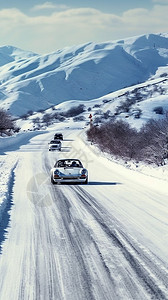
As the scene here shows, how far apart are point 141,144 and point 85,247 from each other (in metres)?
29.5

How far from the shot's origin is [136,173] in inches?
768

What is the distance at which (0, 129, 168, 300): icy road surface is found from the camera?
508 centimetres

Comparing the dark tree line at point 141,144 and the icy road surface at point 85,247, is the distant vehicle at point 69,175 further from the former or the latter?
the dark tree line at point 141,144

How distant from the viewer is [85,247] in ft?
22.9

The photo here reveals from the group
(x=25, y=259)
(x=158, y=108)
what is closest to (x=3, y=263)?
(x=25, y=259)

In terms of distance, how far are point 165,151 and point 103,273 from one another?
24194 mm

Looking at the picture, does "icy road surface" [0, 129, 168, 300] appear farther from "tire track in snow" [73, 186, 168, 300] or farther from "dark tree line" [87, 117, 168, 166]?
"dark tree line" [87, 117, 168, 166]

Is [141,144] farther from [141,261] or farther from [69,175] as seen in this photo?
[141,261]

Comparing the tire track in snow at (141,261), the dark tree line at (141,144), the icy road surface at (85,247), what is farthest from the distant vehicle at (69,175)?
the dark tree line at (141,144)

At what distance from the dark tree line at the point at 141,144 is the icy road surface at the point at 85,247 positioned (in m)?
16.6

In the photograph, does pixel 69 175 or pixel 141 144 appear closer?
pixel 69 175

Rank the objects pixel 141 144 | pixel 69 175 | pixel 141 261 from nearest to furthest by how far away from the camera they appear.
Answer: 1. pixel 141 261
2. pixel 69 175
3. pixel 141 144

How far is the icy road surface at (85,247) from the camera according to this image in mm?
5082

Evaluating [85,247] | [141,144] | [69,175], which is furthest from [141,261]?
[141,144]
